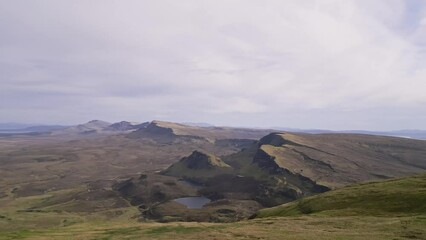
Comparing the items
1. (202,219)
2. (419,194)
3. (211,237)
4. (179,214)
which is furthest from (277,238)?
(179,214)

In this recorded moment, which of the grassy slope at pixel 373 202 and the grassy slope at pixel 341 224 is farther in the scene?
the grassy slope at pixel 373 202

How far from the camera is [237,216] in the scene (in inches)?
6348

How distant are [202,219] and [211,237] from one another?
118104mm

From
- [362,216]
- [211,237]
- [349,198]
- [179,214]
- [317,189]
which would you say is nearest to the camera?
[211,237]

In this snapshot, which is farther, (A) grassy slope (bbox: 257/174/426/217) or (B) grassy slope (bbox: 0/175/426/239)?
(A) grassy slope (bbox: 257/174/426/217)

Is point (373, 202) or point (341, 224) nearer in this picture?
point (341, 224)

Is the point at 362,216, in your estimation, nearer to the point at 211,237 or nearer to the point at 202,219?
the point at 211,237

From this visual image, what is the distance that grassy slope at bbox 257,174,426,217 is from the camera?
181 ft

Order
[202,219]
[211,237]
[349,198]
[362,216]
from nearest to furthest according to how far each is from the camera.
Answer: [211,237] → [362,216] → [349,198] → [202,219]

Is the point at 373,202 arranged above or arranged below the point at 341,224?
above

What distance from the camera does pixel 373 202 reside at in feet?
203

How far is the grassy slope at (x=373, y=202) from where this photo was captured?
55125 millimetres

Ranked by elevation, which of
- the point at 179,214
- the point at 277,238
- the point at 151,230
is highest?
the point at 277,238

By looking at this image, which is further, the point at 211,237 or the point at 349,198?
the point at 349,198
